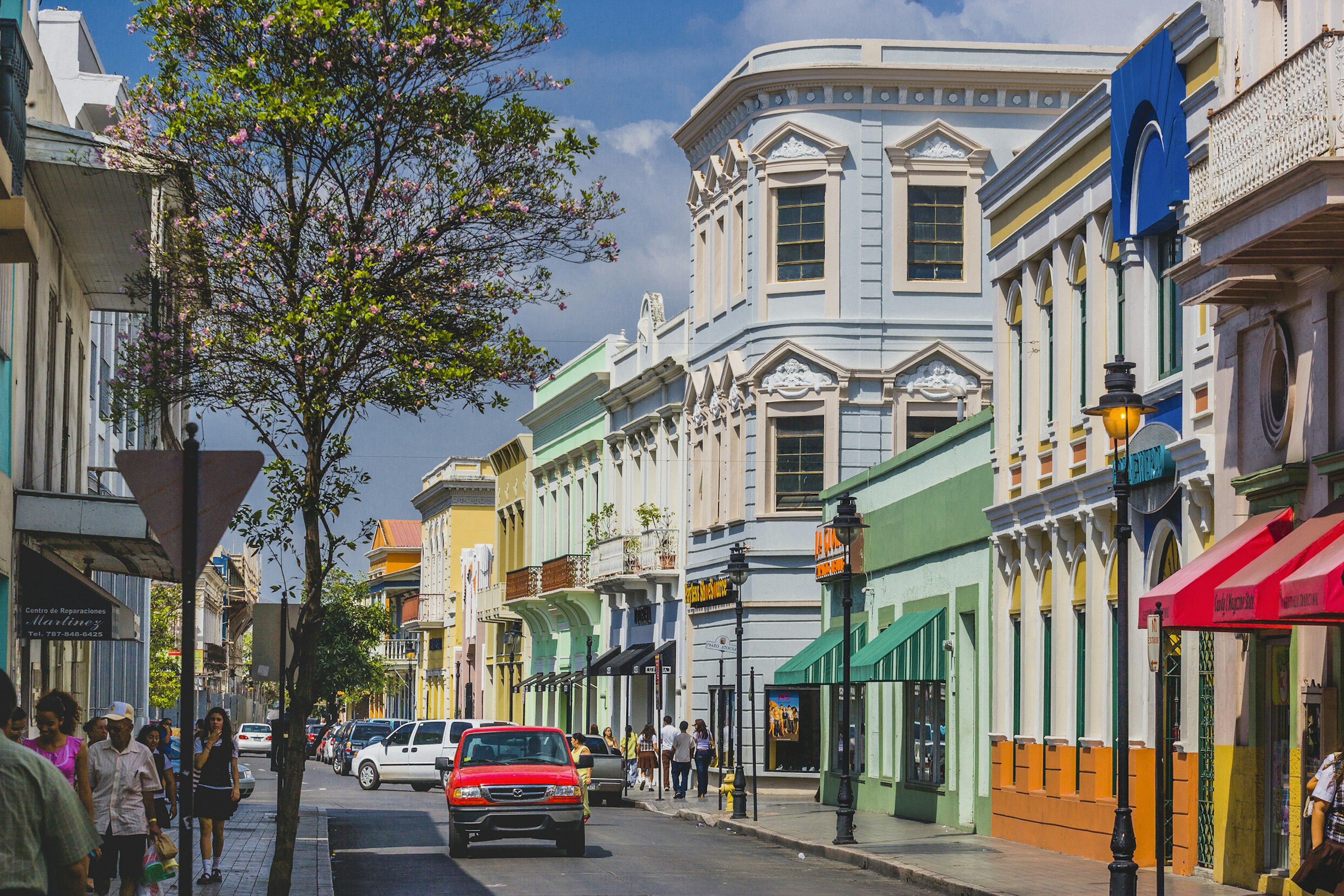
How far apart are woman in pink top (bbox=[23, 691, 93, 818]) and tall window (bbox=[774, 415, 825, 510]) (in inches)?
1082

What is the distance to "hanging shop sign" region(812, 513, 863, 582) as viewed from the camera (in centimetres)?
3425

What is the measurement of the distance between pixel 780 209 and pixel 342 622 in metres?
49.9

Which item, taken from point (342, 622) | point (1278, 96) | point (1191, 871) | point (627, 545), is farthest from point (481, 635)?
point (1278, 96)

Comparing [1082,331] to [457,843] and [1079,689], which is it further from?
[457,843]

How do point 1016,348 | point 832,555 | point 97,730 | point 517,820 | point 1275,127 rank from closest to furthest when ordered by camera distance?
point 1275,127
point 97,730
point 517,820
point 1016,348
point 832,555

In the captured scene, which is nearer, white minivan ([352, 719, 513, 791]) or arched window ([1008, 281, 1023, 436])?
arched window ([1008, 281, 1023, 436])

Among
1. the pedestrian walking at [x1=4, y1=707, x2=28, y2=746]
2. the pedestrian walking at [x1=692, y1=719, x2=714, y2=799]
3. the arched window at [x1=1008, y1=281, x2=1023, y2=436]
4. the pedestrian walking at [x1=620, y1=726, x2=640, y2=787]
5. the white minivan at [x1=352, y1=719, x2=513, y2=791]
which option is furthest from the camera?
the white minivan at [x1=352, y1=719, x2=513, y2=791]

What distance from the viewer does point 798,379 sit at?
39844mm

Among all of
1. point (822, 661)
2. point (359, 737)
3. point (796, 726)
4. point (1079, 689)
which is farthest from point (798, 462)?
point (359, 737)

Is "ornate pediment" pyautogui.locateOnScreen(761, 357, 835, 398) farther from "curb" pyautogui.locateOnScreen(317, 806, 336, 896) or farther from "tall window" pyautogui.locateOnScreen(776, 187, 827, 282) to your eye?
"curb" pyautogui.locateOnScreen(317, 806, 336, 896)

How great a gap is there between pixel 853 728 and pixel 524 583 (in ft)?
87.7

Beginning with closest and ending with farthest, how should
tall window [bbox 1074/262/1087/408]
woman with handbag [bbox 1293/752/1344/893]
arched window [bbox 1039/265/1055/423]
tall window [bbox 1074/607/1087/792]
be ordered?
woman with handbag [bbox 1293/752/1344/893]
tall window [bbox 1074/607/1087/792]
tall window [bbox 1074/262/1087/408]
arched window [bbox 1039/265/1055/423]

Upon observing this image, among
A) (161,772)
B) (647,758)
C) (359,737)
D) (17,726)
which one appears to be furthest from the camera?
(359,737)

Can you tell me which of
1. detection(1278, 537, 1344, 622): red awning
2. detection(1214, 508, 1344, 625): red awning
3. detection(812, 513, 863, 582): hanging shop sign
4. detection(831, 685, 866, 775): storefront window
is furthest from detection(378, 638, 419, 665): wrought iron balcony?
detection(1278, 537, 1344, 622): red awning
